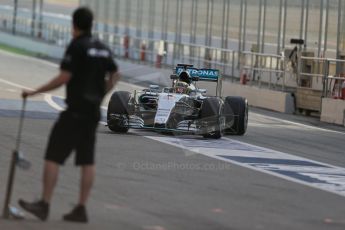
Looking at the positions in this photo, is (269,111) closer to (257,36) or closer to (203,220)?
(257,36)

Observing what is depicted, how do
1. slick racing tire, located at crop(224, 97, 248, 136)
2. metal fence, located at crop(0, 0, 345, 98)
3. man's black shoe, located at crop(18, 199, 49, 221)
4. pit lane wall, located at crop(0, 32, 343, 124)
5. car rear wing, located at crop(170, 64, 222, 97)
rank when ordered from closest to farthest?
man's black shoe, located at crop(18, 199, 49, 221), slick racing tire, located at crop(224, 97, 248, 136), car rear wing, located at crop(170, 64, 222, 97), pit lane wall, located at crop(0, 32, 343, 124), metal fence, located at crop(0, 0, 345, 98)

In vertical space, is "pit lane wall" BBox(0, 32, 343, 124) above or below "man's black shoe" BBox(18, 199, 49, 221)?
below

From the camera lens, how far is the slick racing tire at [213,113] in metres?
19.1

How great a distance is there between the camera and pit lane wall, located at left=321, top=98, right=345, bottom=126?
26562 mm

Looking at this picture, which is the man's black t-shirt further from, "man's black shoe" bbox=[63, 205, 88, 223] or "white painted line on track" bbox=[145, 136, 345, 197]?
"white painted line on track" bbox=[145, 136, 345, 197]

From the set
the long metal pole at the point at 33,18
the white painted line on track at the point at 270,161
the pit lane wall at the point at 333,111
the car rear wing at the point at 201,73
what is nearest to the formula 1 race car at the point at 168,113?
the white painted line on track at the point at 270,161

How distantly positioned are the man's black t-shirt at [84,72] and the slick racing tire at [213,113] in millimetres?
9907

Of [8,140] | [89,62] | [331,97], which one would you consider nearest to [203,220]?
[89,62]

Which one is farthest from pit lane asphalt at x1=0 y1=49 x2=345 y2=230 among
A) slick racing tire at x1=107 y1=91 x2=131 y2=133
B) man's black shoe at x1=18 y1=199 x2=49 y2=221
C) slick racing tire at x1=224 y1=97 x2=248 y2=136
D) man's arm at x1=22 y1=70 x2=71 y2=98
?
man's arm at x1=22 y1=70 x2=71 y2=98

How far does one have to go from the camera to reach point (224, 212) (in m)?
10.7

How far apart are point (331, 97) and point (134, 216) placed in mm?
Answer: 18260

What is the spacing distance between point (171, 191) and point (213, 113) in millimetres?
7111

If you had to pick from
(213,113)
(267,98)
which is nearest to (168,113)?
(213,113)

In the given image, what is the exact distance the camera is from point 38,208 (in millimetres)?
9242
